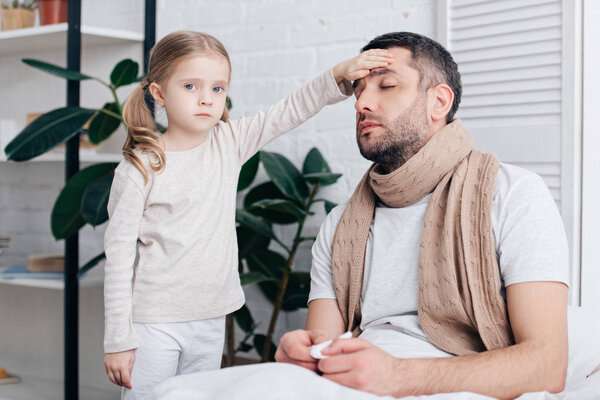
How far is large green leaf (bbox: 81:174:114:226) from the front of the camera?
1.96 meters

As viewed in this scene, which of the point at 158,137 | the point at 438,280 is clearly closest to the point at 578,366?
the point at 438,280

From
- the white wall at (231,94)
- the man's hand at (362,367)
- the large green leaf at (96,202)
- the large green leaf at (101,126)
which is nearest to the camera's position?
the man's hand at (362,367)

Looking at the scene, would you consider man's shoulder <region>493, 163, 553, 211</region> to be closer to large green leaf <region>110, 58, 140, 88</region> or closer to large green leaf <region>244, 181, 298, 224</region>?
large green leaf <region>244, 181, 298, 224</region>

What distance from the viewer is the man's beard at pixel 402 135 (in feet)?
4.64

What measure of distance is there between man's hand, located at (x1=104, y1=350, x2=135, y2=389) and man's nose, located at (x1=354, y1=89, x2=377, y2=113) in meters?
0.76

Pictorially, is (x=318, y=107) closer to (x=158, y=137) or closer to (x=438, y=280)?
(x=158, y=137)

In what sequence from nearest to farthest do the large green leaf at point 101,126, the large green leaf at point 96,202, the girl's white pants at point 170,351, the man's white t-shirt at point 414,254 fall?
the man's white t-shirt at point 414,254
the girl's white pants at point 170,351
the large green leaf at point 96,202
the large green leaf at point 101,126

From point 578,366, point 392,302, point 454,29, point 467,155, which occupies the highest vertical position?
point 454,29

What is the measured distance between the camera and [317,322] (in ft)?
4.83

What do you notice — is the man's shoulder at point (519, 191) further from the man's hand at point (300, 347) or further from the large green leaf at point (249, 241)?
the large green leaf at point (249, 241)

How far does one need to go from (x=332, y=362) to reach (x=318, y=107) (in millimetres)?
727

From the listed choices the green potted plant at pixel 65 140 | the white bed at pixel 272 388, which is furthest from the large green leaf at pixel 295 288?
the white bed at pixel 272 388

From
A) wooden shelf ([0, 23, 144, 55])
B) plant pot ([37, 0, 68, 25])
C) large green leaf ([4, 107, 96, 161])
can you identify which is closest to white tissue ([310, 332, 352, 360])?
large green leaf ([4, 107, 96, 161])

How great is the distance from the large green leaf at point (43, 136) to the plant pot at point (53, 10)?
596 mm
